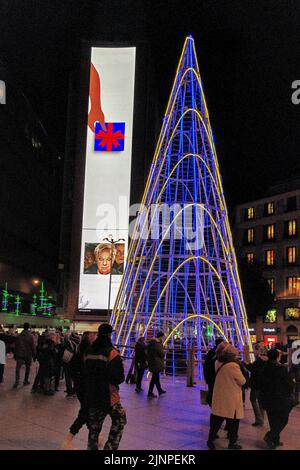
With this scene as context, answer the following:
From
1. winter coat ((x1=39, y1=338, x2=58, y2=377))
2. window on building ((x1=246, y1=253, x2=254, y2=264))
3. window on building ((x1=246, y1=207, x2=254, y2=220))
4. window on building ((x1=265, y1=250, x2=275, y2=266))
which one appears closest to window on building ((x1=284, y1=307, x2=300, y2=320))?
window on building ((x1=265, y1=250, x2=275, y2=266))

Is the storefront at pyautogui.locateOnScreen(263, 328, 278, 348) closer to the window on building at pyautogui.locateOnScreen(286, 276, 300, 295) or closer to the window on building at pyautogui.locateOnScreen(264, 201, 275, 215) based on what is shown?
the window on building at pyautogui.locateOnScreen(286, 276, 300, 295)

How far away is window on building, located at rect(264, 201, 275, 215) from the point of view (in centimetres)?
5628

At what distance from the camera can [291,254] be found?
175 feet

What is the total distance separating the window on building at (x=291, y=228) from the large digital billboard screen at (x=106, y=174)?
16.6 m

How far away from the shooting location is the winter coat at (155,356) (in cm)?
1345

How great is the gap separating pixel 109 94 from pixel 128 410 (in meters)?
51.3

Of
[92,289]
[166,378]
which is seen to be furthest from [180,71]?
[92,289]

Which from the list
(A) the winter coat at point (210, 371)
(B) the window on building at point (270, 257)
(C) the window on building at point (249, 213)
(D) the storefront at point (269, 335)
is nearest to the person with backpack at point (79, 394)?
(A) the winter coat at point (210, 371)

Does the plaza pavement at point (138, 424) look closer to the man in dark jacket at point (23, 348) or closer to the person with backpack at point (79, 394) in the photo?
the person with backpack at point (79, 394)

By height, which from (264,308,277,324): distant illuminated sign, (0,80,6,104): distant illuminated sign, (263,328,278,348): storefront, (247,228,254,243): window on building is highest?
(0,80,6,104): distant illuminated sign

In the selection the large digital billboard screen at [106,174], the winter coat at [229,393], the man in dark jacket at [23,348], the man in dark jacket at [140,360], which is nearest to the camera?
the winter coat at [229,393]

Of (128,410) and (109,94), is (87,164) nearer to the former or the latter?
(109,94)

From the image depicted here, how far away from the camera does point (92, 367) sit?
21.4 feet

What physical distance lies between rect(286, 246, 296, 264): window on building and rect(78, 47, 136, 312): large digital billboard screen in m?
16.6
